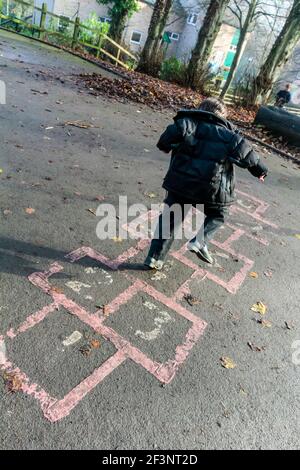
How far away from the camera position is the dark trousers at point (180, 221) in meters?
3.80

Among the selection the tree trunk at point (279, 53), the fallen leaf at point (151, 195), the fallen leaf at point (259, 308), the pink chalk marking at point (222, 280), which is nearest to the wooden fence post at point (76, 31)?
the tree trunk at point (279, 53)

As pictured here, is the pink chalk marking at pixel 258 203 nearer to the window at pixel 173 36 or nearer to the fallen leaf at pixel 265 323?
the fallen leaf at pixel 265 323

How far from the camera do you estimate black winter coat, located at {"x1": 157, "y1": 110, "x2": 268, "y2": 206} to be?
132 inches

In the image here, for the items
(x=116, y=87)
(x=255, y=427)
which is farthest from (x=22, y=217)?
(x=116, y=87)

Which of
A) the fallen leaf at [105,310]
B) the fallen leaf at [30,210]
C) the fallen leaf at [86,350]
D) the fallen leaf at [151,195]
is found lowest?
the fallen leaf at [86,350]

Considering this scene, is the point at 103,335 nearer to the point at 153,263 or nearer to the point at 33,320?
the point at 33,320

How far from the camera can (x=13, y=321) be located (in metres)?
3.11

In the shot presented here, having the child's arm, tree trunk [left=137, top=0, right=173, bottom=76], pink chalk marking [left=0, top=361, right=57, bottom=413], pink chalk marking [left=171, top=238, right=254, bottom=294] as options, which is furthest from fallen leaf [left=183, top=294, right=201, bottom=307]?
tree trunk [left=137, top=0, right=173, bottom=76]

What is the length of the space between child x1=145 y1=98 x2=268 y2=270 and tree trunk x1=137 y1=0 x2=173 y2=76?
52.9 feet

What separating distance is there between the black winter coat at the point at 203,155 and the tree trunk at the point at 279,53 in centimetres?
1434

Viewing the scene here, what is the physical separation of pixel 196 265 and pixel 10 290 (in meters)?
2.23

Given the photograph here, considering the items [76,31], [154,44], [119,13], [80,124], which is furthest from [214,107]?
[119,13]

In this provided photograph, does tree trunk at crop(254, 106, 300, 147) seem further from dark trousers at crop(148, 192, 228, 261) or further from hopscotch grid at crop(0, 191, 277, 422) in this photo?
dark trousers at crop(148, 192, 228, 261)

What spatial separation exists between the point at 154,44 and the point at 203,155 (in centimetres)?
1753
